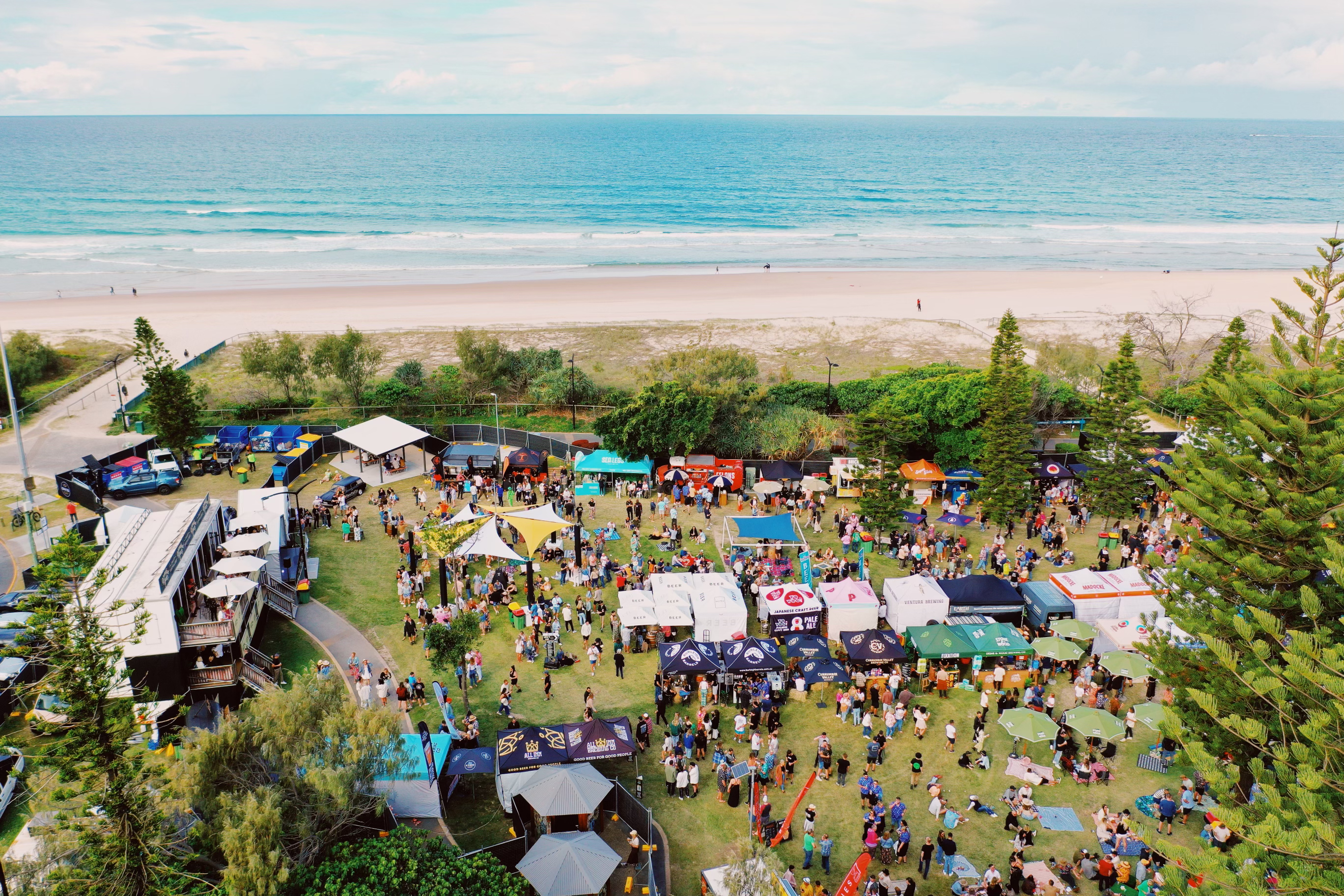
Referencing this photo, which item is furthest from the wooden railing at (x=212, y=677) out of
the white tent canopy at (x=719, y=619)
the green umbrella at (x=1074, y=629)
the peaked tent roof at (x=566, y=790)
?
the green umbrella at (x=1074, y=629)

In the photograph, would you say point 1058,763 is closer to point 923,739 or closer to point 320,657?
point 923,739

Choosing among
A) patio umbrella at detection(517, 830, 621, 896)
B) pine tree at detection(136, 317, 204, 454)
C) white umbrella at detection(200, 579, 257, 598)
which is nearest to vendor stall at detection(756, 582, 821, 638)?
patio umbrella at detection(517, 830, 621, 896)

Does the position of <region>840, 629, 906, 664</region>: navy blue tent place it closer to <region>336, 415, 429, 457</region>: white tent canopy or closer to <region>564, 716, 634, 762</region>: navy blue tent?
<region>564, 716, 634, 762</region>: navy blue tent

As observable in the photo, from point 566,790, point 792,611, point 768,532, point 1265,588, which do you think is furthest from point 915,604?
point 566,790

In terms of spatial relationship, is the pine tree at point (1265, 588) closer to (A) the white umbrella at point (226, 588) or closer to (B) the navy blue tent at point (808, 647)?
(B) the navy blue tent at point (808, 647)

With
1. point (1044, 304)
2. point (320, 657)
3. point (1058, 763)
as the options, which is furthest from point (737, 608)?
point (1044, 304)
